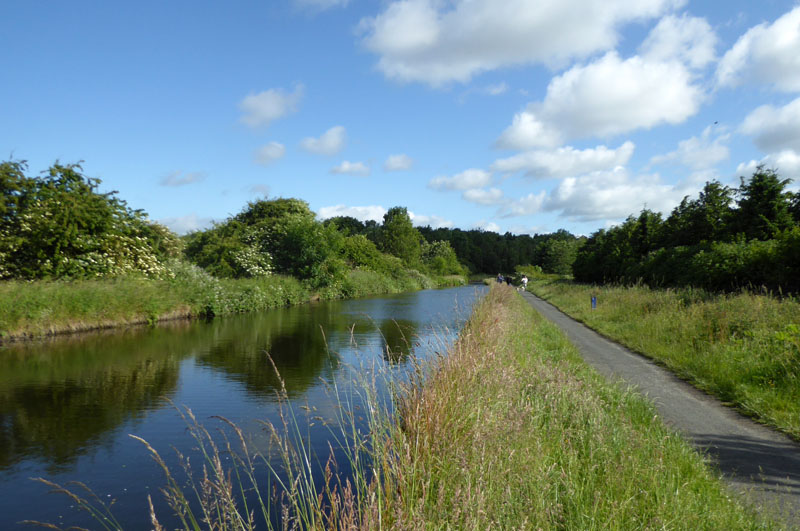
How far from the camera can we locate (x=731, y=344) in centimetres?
994

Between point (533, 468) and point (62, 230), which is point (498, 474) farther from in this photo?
point (62, 230)

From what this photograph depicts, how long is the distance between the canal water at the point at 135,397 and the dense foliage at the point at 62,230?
4.20m

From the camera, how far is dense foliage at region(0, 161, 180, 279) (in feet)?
62.9

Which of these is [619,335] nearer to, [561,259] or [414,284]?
[414,284]

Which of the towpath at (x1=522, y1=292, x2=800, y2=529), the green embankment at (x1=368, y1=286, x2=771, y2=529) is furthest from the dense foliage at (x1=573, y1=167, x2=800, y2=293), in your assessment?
the green embankment at (x1=368, y1=286, x2=771, y2=529)

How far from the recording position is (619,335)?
47.3ft

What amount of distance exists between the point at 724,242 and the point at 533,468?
23.6m

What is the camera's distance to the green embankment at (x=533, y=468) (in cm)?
319

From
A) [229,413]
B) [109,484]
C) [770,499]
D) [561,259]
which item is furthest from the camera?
[561,259]

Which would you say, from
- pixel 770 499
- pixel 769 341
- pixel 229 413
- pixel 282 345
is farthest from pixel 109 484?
pixel 769 341

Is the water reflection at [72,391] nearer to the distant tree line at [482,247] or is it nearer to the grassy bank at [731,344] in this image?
the grassy bank at [731,344]

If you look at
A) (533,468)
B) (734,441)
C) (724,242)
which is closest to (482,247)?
(724,242)

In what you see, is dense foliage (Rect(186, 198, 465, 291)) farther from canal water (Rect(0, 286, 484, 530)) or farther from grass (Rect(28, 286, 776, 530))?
grass (Rect(28, 286, 776, 530))

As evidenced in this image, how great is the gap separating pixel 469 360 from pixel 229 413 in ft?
15.7
